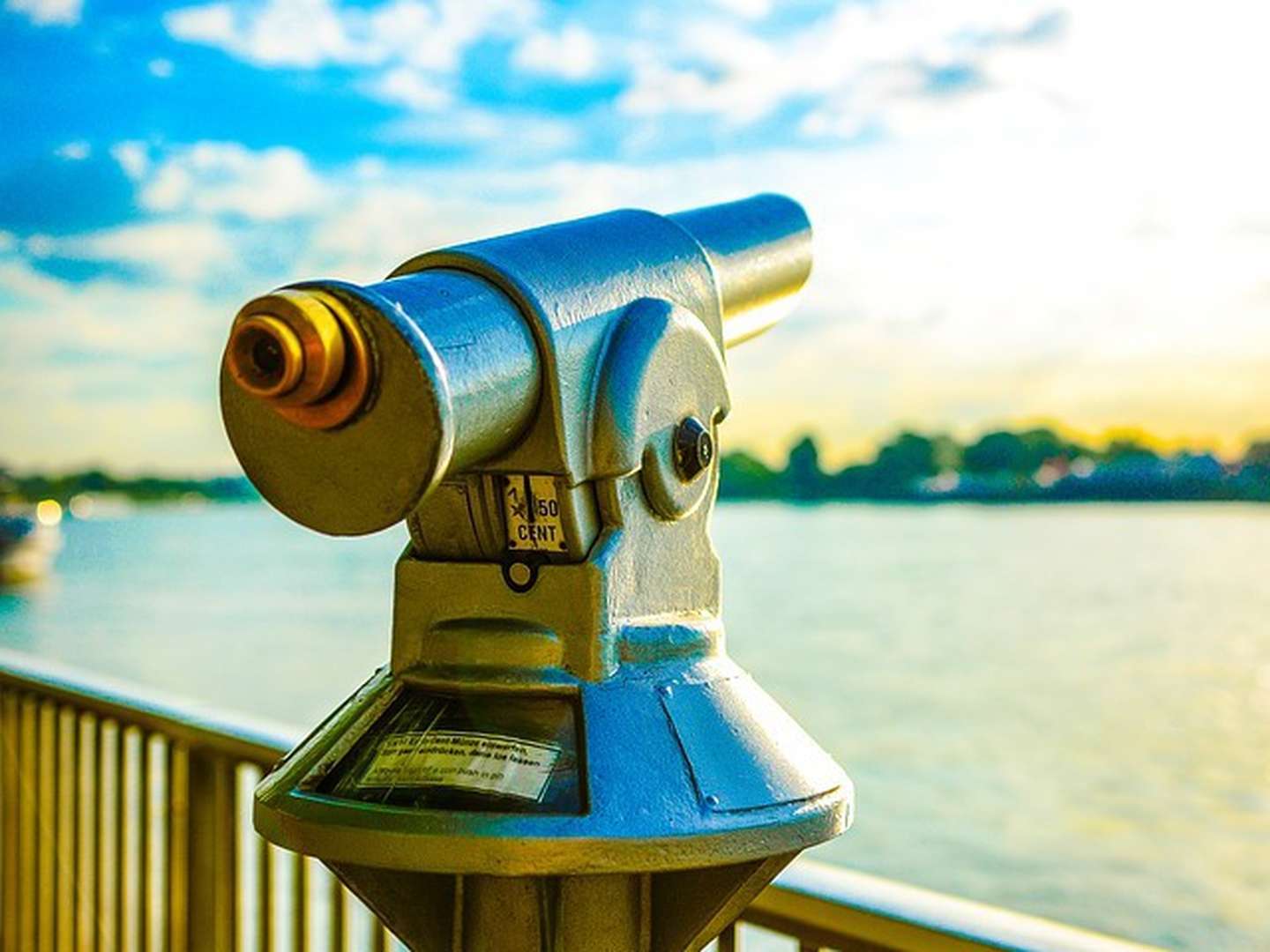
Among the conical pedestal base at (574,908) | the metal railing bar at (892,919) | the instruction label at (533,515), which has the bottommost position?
the metal railing bar at (892,919)

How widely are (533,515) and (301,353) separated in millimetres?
242

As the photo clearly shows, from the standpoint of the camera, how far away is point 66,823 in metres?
3.21

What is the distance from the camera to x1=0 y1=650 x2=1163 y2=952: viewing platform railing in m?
1.61

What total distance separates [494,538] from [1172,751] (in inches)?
859

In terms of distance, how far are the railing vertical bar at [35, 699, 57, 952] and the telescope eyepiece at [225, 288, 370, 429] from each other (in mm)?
2376

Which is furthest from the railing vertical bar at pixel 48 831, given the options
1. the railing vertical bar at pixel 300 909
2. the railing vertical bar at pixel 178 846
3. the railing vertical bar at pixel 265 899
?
the railing vertical bar at pixel 300 909

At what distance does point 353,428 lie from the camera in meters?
1.07

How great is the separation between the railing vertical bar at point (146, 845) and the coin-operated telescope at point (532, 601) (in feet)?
5.35

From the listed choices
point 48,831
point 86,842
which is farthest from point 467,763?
point 48,831

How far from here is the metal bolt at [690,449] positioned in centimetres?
124

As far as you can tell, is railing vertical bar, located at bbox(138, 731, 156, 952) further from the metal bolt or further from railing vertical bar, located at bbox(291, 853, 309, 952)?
the metal bolt

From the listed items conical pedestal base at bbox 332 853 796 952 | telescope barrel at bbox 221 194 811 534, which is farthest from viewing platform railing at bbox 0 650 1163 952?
telescope barrel at bbox 221 194 811 534

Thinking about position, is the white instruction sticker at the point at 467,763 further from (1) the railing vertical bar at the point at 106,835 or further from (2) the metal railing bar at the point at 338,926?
(1) the railing vertical bar at the point at 106,835

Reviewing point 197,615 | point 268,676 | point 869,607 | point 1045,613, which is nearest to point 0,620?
point 197,615
